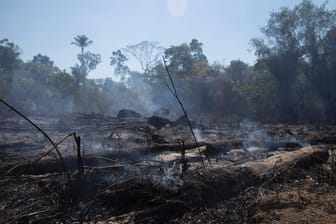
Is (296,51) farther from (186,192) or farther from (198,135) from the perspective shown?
(186,192)

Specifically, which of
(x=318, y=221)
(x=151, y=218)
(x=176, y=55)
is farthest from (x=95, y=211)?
(x=176, y=55)

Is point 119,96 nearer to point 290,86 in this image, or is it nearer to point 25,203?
point 290,86

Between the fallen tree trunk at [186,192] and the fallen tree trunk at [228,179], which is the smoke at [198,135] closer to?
the fallen tree trunk at [228,179]

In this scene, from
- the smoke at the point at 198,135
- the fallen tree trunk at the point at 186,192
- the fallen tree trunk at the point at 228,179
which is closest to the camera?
the fallen tree trunk at the point at 186,192

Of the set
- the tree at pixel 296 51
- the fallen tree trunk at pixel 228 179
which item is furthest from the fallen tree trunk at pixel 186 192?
the tree at pixel 296 51

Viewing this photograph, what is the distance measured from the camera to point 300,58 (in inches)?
961

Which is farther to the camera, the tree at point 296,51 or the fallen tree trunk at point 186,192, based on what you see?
the tree at point 296,51

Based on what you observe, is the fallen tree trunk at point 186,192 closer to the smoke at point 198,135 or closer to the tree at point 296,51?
the smoke at point 198,135

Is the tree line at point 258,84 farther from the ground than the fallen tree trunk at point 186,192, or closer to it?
farther from the ground

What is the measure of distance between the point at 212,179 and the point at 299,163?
93.8 inches

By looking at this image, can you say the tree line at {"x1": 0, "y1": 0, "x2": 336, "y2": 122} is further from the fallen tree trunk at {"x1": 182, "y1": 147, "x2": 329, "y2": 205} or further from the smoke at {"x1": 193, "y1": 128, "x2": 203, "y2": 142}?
the fallen tree trunk at {"x1": 182, "y1": 147, "x2": 329, "y2": 205}

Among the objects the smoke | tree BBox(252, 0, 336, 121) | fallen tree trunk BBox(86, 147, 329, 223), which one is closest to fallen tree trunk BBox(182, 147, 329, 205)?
fallen tree trunk BBox(86, 147, 329, 223)

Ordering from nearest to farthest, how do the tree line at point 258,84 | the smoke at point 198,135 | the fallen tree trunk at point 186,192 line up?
the fallen tree trunk at point 186,192 → the smoke at point 198,135 → the tree line at point 258,84

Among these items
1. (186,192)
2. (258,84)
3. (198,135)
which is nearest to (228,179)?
(186,192)
